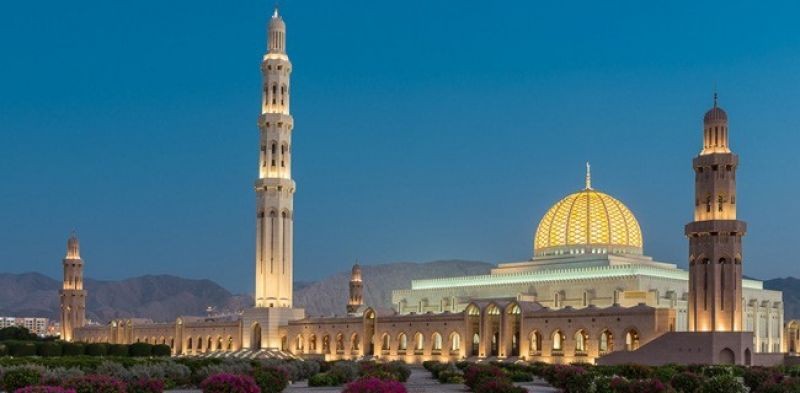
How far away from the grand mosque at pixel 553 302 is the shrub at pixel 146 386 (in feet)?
90.2

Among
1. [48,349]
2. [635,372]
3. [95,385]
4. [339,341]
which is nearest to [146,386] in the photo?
[95,385]

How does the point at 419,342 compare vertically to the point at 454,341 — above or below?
below

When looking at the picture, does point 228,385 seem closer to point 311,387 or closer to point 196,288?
point 311,387

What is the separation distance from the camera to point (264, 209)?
6806 centimetres

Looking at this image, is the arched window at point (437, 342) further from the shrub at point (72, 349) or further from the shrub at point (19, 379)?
the shrub at point (19, 379)

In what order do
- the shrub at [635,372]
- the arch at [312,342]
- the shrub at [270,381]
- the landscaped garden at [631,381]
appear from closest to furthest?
the landscaped garden at [631,381], the shrub at [270,381], the shrub at [635,372], the arch at [312,342]

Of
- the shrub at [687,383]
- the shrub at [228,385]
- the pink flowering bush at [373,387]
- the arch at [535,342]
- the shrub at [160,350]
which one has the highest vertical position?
the pink flowering bush at [373,387]

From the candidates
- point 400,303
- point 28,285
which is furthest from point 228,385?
point 28,285

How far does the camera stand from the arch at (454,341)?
56.2 metres

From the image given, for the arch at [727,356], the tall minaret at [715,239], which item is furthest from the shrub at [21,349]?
the arch at [727,356]

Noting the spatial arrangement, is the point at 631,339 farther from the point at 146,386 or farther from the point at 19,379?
the point at 146,386

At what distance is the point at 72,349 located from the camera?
58.2 metres

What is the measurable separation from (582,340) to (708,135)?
11.3 m

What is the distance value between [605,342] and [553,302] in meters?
8.80
